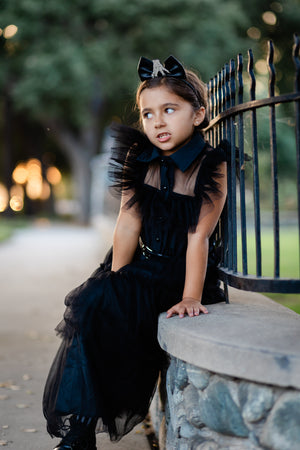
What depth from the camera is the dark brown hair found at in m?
2.51

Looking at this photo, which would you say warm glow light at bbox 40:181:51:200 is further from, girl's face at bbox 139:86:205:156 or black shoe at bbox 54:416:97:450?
black shoe at bbox 54:416:97:450

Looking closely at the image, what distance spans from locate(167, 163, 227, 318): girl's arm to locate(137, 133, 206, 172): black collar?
150 millimetres

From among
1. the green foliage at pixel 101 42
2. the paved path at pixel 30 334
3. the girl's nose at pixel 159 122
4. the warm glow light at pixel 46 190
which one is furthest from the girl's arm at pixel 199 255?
the warm glow light at pixel 46 190

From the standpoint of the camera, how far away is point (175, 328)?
204 centimetres

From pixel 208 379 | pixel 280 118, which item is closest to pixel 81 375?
pixel 208 379

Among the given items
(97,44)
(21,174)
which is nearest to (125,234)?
(97,44)

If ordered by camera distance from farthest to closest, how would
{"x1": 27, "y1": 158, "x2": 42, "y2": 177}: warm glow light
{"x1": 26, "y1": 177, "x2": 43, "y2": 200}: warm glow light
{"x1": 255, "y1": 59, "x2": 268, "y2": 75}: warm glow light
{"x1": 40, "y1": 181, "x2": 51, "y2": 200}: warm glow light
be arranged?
{"x1": 26, "y1": 177, "x2": 43, "y2": 200}: warm glow light → {"x1": 40, "y1": 181, "x2": 51, "y2": 200}: warm glow light → {"x1": 27, "y1": 158, "x2": 42, "y2": 177}: warm glow light → {"x1": 255, "y1": 59, "x2": 268, "y2": 75}: warm glow light

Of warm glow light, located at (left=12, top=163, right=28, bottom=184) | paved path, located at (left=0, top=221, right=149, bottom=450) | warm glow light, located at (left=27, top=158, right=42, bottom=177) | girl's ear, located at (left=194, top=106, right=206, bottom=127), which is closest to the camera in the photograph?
girl's ear, located at (left=194, top=106, right=206, bottom=127)

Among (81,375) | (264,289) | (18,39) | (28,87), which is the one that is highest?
(18,39)

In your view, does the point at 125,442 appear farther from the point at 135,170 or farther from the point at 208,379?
the point at 135,170

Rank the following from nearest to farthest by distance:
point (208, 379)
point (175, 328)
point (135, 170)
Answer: point (208, 379) < point (175, 328) < point (135, 170)

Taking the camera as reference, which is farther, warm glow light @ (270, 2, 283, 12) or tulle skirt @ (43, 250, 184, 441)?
warm glow light @ (270, 2, 283, 12)

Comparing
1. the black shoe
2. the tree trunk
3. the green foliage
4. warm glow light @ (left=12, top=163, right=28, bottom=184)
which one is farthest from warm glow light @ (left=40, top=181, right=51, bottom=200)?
the black shoe

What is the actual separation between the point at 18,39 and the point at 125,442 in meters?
17.7
